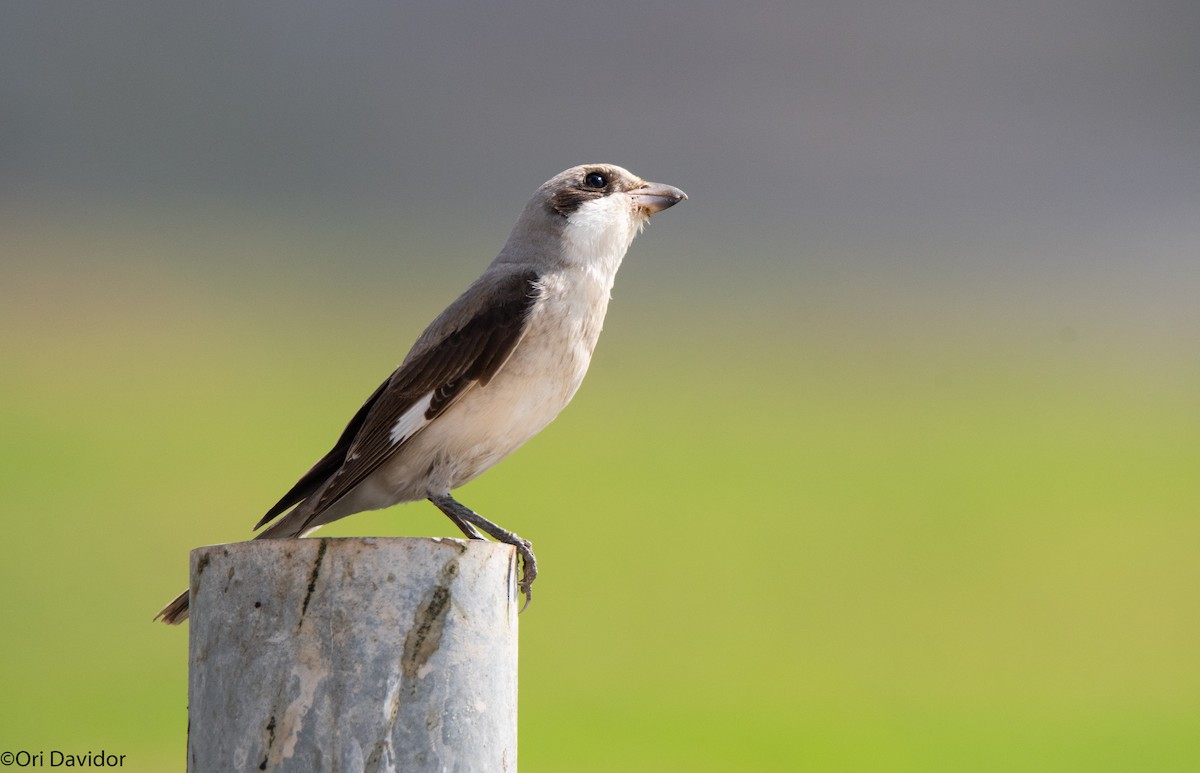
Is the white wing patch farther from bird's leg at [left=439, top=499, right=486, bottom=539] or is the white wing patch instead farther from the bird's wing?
bird's leg at [left=439, top=499, right=486, bottom=539]

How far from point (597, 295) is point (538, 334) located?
0.38 metres

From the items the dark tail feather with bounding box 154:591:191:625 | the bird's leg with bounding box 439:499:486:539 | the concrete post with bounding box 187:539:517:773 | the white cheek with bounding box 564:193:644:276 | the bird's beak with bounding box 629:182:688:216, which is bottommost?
the concrete post with bounding box 187:539:517:773

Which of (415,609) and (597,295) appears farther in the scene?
(597,295)

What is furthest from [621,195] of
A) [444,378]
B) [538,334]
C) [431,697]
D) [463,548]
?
[431,697]

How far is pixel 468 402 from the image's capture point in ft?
13.2

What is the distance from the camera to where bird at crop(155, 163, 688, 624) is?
4.02 meters

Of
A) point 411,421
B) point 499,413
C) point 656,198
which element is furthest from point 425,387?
point 656,198

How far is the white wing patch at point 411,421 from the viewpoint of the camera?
3.98 m

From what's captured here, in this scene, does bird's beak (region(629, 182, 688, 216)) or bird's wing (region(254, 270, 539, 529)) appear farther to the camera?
bird's beak (region(629, 182, 688, 216))

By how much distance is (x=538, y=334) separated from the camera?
4086 mm

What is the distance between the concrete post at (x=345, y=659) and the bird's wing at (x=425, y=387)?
3.28ft

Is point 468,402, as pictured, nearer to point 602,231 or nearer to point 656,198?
Result: point 602,231

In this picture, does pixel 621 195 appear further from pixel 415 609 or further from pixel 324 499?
pixel 415 609

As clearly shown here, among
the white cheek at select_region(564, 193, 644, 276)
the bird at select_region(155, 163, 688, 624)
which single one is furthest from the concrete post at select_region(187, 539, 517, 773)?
the white cheek at select_region(564, 193, 644, 276)
